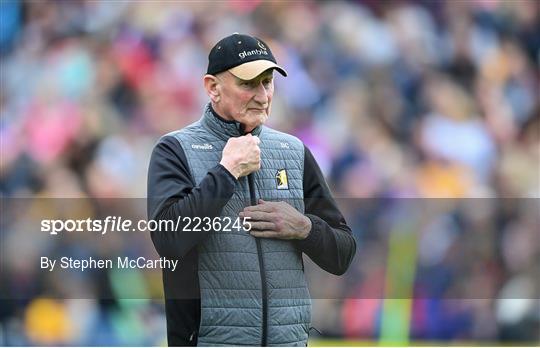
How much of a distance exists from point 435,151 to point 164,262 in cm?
207

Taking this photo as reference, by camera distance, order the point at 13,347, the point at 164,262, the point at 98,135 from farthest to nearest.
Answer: the point at 98,135 → the point at 13,347 → the point at 164,262

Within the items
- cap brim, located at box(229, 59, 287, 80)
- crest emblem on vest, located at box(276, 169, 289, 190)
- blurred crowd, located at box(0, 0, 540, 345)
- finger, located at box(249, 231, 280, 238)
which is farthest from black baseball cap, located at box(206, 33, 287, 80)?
blurred crowd, located at box(0, 0, 540, 345)

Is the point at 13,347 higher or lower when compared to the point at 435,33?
lower

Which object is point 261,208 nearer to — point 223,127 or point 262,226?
point 262,226

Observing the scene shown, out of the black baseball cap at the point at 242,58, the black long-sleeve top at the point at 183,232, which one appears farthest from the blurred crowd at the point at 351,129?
the black baseball cap at the point at 242,58

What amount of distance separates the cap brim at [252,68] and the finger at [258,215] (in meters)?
0.29

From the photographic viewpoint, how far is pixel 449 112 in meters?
3.91

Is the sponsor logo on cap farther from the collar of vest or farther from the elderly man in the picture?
the collar of vest

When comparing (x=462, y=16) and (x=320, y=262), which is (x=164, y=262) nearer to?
(x=320, y=262)

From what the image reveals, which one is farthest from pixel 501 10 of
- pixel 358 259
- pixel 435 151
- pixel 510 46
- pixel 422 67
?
pixel 358 259

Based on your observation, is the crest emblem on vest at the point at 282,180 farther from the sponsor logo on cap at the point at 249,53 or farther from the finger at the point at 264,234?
the sponsor logo on cap at the point at 249,53

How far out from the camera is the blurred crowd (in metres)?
3.59

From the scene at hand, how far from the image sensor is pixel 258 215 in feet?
6.44

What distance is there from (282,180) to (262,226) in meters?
0.14
